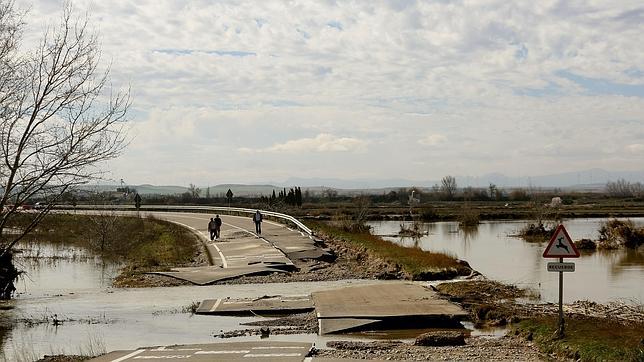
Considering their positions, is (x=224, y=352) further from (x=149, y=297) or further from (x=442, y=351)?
(x=149, y=297)

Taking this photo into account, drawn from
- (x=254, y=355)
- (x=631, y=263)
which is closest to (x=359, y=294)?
(x=254, y=355)

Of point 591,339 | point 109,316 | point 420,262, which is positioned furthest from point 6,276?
point 591,339

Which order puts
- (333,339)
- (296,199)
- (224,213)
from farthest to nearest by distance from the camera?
1. (296,199)
2. (224,213)
3. (333,339)

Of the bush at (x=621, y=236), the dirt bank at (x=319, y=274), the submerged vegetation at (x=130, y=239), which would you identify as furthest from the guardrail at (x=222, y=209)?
the bush at (x=621, y=236)

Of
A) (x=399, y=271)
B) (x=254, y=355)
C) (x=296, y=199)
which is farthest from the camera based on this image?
(x=296, y=199)

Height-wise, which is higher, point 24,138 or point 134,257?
point 24,138

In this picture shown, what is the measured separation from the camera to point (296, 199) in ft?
301

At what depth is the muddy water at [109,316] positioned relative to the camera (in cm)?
1655

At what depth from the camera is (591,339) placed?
44.6 ft

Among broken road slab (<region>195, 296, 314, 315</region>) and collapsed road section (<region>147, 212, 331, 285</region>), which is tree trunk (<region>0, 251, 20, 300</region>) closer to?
collapsed road section (<region>147, 212, 331, 285</region>)

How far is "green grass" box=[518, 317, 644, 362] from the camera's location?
12328mm

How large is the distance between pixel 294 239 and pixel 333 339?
27.6 meters

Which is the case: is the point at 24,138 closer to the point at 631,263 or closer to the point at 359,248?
the point at 359,248

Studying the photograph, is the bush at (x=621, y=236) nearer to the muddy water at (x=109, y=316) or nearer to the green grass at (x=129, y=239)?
the green grass at (x=129, y=239)
